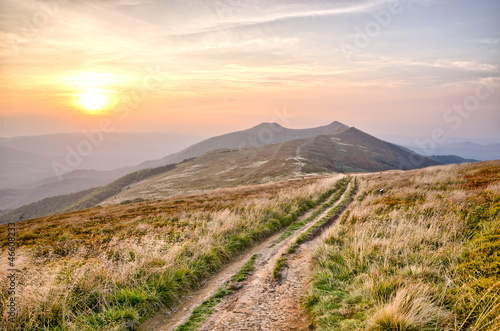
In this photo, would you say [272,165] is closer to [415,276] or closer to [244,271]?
[244,271]

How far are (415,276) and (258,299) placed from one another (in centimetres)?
395

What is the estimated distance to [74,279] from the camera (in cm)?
694

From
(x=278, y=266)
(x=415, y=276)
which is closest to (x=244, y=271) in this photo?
(x=278, y=266)

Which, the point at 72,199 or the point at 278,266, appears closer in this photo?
the point at 278,266

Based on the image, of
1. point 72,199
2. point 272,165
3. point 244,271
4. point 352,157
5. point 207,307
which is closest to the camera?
point 207,307

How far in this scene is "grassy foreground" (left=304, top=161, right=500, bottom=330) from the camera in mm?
4414

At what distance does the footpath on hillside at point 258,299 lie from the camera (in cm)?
602

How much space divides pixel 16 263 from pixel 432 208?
646 inches

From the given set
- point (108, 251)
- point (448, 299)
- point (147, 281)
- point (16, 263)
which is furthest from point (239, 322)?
point (16, 263)

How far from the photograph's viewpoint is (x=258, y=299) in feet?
23.1

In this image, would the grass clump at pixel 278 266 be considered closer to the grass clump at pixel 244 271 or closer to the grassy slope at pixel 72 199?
the grass clump at pixel 244 271

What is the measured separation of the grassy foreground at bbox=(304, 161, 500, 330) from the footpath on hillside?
619 mm

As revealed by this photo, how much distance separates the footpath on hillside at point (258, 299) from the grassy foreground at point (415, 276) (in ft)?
2.03

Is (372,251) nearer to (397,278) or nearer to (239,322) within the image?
(397,278)
